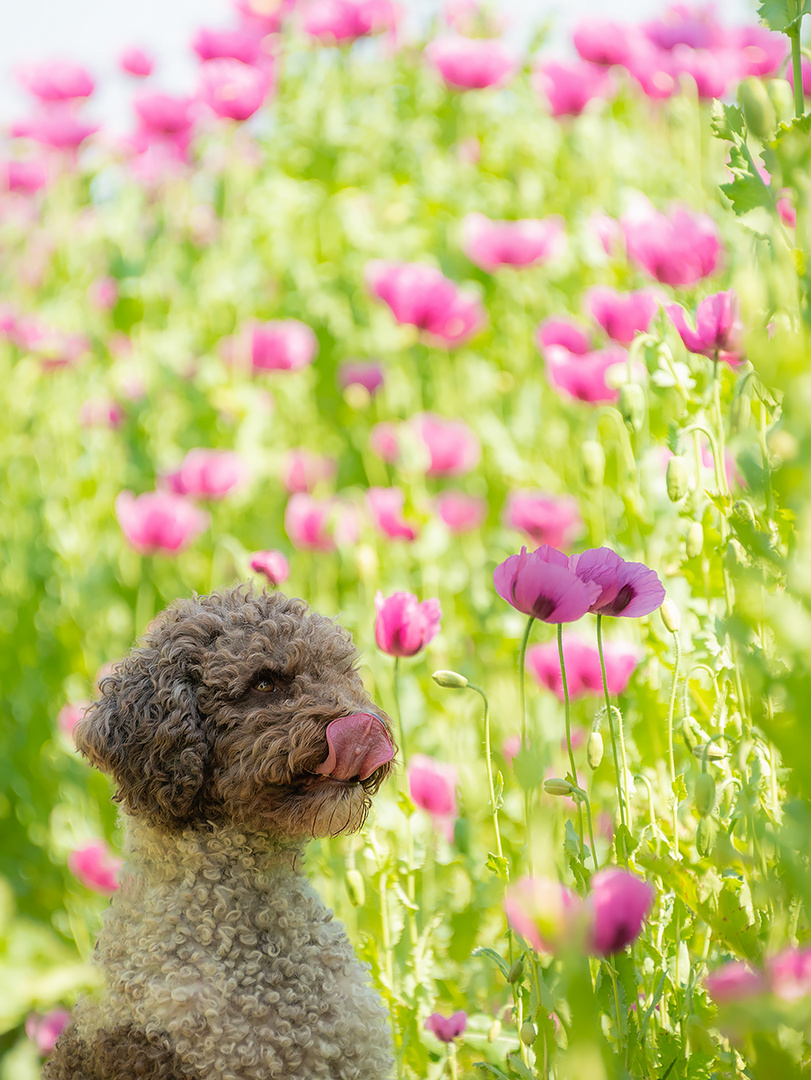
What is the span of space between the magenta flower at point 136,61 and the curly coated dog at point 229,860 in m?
3.12

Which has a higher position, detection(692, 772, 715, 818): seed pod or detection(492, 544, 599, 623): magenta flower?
detection(492, 544, 599, 623): magenta flower

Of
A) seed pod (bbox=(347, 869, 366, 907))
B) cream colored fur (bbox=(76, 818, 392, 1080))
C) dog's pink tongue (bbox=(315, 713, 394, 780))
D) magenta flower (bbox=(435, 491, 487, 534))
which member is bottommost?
magenta flower (bbox=(435, 491, 487, 534))

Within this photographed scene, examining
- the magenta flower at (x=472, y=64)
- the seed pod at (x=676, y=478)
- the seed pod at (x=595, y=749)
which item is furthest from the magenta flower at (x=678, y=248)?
the magenta flower at (x=472, y=64)

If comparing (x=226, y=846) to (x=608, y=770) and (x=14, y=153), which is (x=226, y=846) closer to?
(x=608, y=770)

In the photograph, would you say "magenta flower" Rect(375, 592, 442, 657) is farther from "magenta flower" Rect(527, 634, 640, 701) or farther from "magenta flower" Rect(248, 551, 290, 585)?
"magenta flower" Rect(527, 634, 640, 701)

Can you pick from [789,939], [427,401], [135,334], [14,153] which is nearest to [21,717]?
[135,334]

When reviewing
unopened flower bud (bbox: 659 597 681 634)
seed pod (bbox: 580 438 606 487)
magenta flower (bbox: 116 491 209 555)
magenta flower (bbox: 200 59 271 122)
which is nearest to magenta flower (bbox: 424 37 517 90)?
magenta flower (bbox: 200 59 271 122)

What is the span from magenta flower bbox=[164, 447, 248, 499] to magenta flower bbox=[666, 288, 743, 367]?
1.63 m

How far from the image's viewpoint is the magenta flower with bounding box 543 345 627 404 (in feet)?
8.37

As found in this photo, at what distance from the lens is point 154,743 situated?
136cm

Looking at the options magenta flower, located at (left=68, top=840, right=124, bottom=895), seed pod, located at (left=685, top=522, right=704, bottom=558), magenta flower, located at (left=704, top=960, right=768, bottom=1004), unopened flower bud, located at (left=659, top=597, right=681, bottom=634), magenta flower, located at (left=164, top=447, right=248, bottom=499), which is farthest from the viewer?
magenta flower, located at (left=164, top=447, right=248, bottom=499)

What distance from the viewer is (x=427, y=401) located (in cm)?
412

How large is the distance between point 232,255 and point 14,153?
949mm

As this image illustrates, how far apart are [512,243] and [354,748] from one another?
2289mm
